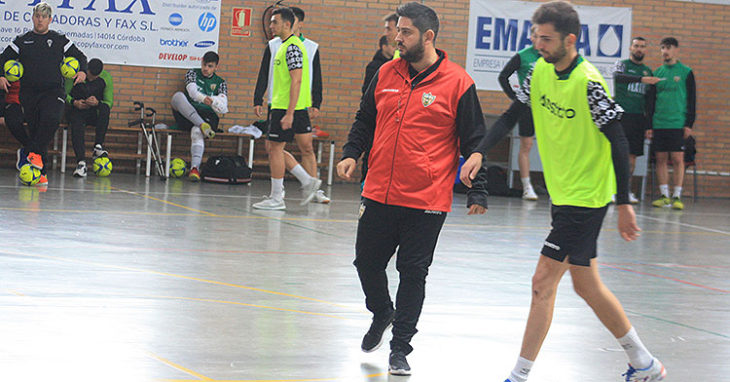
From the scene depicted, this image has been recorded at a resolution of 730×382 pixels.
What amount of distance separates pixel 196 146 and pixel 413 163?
10445mm

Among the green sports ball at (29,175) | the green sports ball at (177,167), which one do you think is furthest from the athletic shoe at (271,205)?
the green sports ball at (177,167)

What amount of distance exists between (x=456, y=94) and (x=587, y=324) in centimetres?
175

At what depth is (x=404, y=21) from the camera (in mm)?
4305

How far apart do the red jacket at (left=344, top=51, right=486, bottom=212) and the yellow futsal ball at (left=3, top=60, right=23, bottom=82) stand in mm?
9108

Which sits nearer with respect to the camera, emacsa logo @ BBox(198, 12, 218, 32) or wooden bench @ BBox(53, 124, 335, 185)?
wooden bench @ BBox(53, 124, 335, 185)

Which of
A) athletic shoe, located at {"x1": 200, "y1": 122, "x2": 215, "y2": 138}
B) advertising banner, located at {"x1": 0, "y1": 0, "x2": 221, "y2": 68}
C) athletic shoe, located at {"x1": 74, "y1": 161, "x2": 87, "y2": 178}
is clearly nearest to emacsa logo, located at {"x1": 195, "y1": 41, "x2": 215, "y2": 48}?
advertising banner, located at {"x1": 0, "y1": 0, "x2": 221, "y2": 68}

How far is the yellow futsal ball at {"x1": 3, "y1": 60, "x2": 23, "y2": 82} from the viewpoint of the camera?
12195 millimetres

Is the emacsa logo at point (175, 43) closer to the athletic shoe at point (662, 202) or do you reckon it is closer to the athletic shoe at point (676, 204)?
the athletic shoe at point (662, 202)

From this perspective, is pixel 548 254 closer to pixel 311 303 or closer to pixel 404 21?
pixel 404 21

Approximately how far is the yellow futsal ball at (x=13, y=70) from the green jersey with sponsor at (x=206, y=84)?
2.83 metres

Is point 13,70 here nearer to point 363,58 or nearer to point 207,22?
point 207,22

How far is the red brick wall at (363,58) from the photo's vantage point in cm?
1532

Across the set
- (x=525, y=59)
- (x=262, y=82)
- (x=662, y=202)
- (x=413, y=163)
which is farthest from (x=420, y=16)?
(x=662, y=202)

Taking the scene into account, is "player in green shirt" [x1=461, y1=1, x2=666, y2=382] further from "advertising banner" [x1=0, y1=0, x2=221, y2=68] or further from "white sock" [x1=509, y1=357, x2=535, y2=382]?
"advertising banner" [x1=0, y1=0, x2=221, y2=68]
